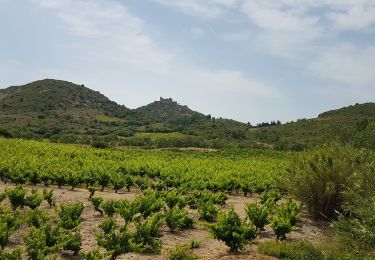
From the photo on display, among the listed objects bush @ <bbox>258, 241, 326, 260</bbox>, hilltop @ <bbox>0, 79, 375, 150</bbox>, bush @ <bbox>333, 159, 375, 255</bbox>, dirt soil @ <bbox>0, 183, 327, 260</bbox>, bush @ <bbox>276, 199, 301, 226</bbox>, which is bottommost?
dirt soil @ <bbox>0, 183, 327, 260</bbox>

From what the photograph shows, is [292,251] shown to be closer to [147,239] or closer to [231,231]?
[231,231]

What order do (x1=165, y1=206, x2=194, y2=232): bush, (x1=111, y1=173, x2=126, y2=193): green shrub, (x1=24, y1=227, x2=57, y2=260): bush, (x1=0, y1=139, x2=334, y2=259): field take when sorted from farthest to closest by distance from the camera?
(x1=111, y1=173, x2=126, y2=193): green shrub, (x1=165, y1=206, x2=194, y2=232): bush, (x1=0, y1=139, x2=334, y2=259): field, (x1=24, y1=227, x2=57, y2=260): bush

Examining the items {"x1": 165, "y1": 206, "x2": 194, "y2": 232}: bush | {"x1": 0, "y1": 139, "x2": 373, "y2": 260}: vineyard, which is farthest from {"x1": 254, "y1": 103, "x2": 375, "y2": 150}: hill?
{"x1": 165, "y1": 206, "x2": 194, "y2": 232}: bush

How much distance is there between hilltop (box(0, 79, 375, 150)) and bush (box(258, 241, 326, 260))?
64842mm

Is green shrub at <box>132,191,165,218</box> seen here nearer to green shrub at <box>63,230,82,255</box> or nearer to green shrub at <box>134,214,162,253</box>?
green shrub at <box>134,214,162,253</box>

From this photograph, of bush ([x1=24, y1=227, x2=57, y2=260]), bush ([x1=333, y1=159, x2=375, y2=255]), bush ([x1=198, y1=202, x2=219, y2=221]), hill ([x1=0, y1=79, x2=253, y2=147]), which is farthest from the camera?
hill ([x1=0, y1=79, x2=253, y2=147])

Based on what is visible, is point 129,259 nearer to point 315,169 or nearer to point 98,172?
point 315,169

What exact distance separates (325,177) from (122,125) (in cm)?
11676

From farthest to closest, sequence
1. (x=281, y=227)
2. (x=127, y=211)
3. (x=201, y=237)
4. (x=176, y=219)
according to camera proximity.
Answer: (x=176, y=219) < (x=201, y=237) < (x=127, y=211) < (x=281, y=227)

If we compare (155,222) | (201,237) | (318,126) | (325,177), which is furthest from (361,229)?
(318,126)

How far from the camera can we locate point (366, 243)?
26.6ft

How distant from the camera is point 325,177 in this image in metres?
14.9

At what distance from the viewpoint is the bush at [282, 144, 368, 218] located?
581 inches

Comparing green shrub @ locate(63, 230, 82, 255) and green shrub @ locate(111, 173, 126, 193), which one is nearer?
green shrub @ locate(63, 230, 82, 255)
